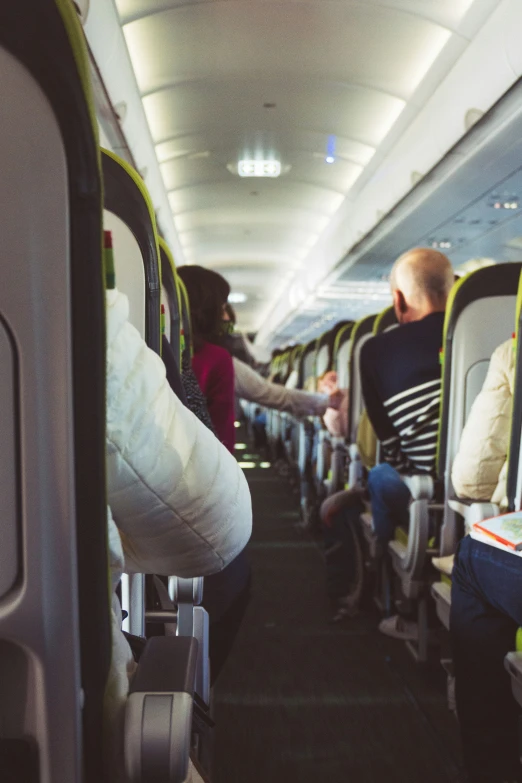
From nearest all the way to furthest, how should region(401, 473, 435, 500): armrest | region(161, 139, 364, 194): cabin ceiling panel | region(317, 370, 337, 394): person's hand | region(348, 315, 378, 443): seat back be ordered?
region(401, 473, 435, 500): armrest < region(348, 315, 378, 443): seat back < region(317, 370, 337, 394): person's hand < region(161, 139, 364, 194): cabin ceiling panel

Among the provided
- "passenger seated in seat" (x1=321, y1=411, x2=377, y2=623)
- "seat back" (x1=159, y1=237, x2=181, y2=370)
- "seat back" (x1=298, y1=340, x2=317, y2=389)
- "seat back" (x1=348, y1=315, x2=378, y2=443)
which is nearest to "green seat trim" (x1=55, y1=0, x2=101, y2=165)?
"seat back" (x1=159, y1=237, x2=181, y2=370)

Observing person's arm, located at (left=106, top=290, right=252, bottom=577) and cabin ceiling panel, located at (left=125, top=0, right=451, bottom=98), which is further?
cabin ceiling panel, located at (left=125, top=0, right=451, bottom=98)

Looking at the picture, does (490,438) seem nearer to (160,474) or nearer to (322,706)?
(322,706)

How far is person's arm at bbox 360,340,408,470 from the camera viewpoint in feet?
11.6

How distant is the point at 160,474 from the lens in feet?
3.27

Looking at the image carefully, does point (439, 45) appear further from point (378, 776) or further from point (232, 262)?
point (232, 262)

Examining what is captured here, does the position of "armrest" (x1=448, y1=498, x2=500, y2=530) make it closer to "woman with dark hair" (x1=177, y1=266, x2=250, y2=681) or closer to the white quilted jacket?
the white quilted jacket

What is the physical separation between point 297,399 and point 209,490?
322cm

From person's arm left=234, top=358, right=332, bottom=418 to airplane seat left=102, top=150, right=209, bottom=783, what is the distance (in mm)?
1564

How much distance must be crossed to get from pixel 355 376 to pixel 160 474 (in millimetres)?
3733

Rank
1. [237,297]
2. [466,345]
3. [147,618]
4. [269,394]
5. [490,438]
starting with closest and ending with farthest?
[147,618] < [490,438] < [466,345] < [269,394] < [237,297]

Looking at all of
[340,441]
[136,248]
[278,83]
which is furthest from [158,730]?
[278,83]

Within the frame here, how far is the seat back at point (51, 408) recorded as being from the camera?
771 millimetres

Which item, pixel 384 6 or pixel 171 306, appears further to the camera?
pixel 384 6
